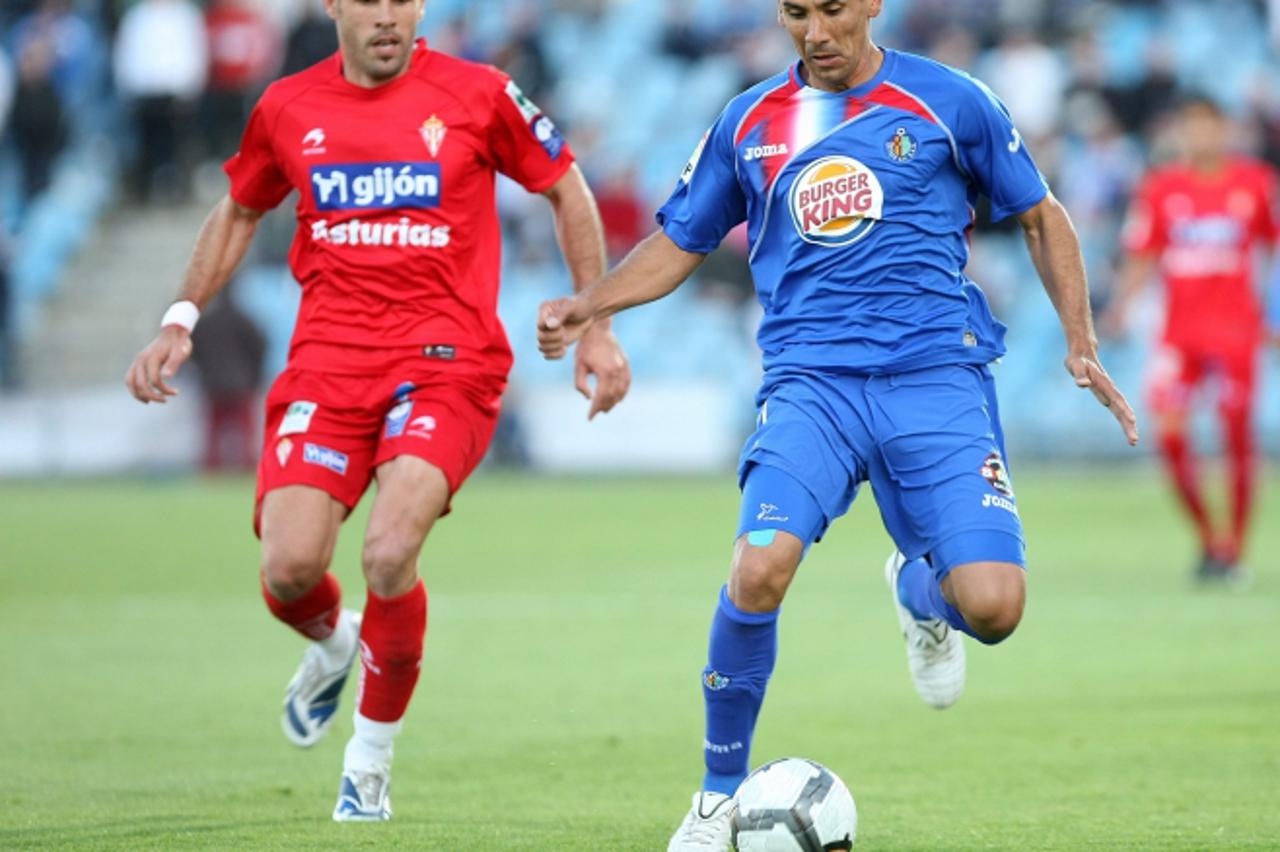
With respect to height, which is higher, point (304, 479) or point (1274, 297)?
point (304, 479)

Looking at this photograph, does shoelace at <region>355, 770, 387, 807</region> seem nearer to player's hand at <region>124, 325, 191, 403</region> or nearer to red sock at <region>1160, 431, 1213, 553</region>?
player's hand at <region>124, 325, 191, 403</region>

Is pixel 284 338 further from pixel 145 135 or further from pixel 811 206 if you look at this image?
pixel 811 206

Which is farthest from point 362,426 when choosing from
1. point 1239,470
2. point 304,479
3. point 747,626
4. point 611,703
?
point 1239,470

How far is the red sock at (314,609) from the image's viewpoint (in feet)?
23.8

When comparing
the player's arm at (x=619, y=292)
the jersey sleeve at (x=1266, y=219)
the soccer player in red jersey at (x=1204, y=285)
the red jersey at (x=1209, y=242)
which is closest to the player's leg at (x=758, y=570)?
the player's arm at (x=619, y=292)

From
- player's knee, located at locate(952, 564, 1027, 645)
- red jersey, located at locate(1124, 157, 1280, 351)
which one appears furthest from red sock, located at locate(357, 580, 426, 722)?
red jersey, located at locate(1124, 157, 1280, 351)

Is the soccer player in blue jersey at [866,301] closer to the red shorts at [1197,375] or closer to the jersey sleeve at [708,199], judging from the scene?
the jersey sleeve at [708,199]

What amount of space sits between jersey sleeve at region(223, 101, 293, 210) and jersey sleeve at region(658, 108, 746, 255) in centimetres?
157

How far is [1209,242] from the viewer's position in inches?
555

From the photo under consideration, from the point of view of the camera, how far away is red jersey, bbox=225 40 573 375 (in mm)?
7094

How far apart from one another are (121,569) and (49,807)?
8474mm

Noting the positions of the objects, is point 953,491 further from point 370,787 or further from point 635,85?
point 635,85

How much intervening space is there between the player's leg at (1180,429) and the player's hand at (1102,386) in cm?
753

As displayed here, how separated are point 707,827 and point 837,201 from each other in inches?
71.3
